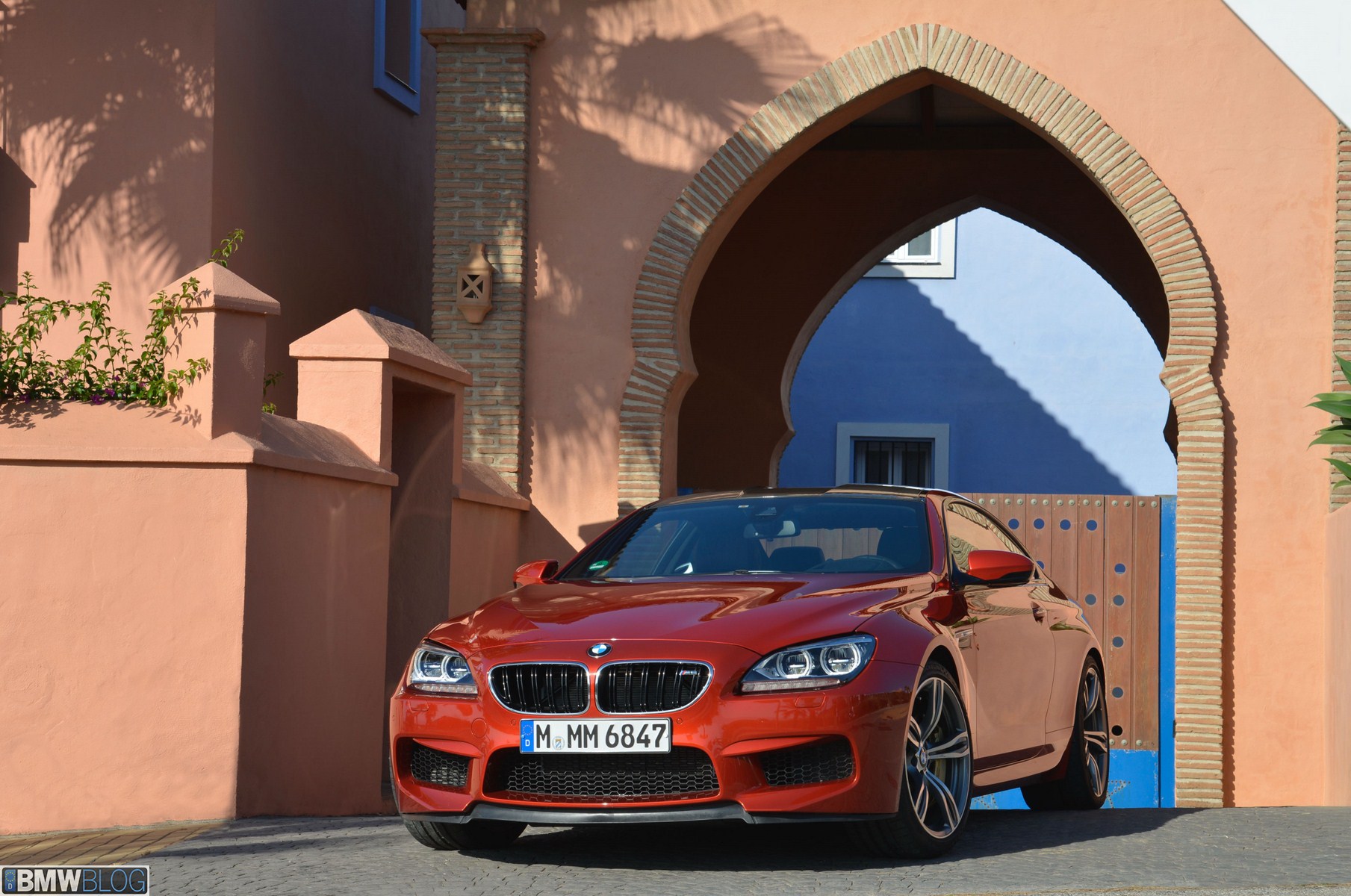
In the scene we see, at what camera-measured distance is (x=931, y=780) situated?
19.4ft

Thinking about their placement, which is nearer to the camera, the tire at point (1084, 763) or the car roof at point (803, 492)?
the car roof at point (803, 492)

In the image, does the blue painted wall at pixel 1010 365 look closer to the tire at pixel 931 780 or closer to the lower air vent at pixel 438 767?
the tire at pixel 931 780

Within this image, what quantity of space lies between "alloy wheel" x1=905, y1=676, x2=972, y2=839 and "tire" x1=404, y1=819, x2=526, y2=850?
1.45 meters

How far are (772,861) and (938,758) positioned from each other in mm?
700

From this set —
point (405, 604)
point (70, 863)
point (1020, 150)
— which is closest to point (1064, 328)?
point (1020, 150)

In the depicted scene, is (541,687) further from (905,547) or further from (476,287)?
(476,287)

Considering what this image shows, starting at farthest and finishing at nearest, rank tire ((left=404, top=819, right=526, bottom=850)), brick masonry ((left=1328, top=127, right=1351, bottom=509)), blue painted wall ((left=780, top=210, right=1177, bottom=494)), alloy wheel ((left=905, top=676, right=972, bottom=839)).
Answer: blue painted wall ((left=780, top=210, right=1177, bottom=494)) → brick masonry ((left=1328, top=127, right=1351, bottom=509)) → tire ((left=404, top=819, right=526, bottom=850)) → alloy wheel ((left=905, top=676, right=972, bottom=839))

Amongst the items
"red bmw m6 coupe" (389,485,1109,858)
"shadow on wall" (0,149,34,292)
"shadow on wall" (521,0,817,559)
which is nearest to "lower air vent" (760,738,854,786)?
"red bmw m6 coupe" (389,485,1109,858)

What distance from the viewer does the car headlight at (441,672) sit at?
19.2ft

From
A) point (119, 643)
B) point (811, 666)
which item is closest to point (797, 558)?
point (811, 666)

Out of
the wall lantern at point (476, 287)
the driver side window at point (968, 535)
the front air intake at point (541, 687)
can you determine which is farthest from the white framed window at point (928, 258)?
the front air intake at point (541, 687)

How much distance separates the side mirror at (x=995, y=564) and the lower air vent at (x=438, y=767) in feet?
7.01

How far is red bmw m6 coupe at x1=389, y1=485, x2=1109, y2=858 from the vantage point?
18.0 ft

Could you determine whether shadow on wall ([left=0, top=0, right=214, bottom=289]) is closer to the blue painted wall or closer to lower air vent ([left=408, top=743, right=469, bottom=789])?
lower air vent ([left=408, top=743, right=469, bottom=789])
